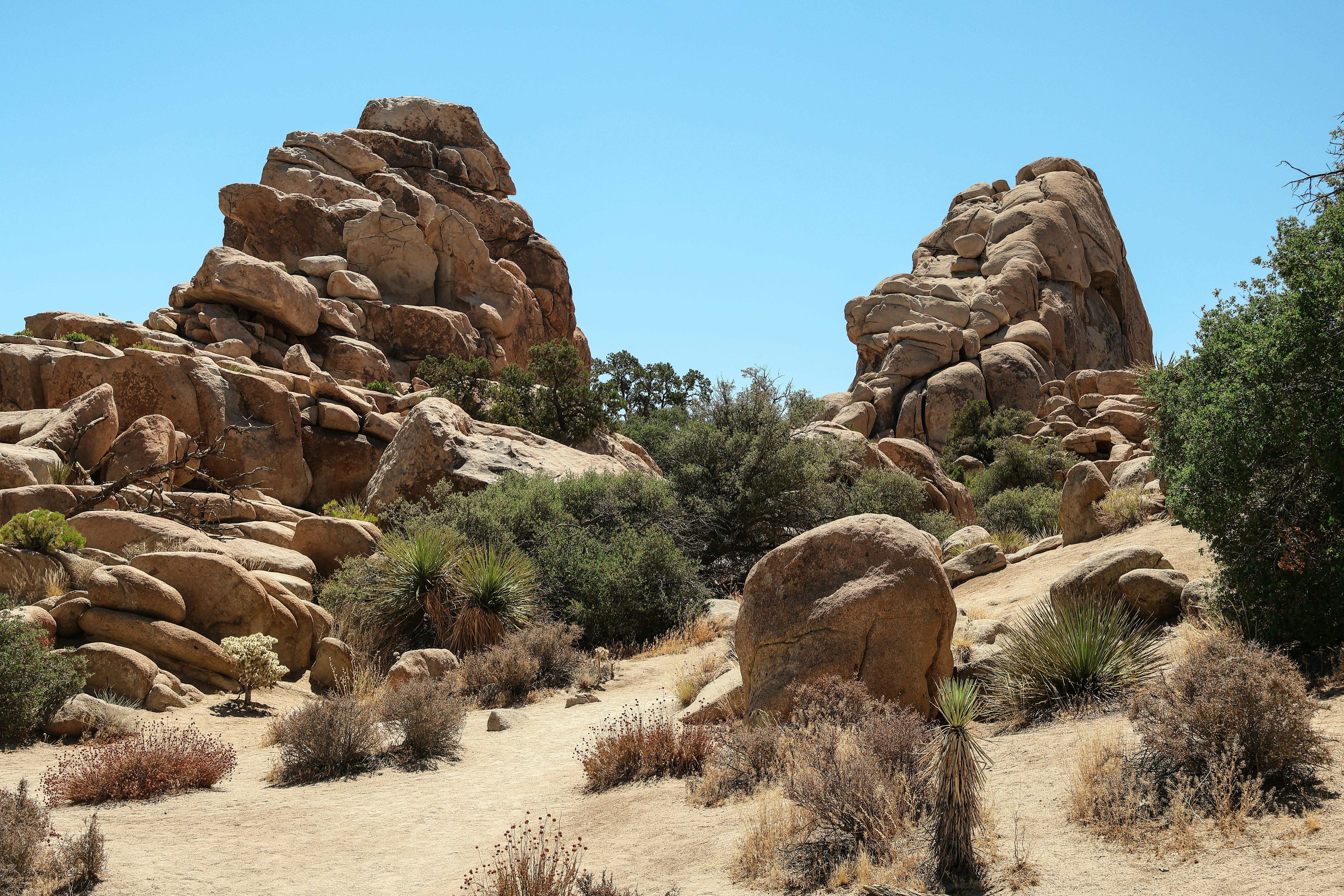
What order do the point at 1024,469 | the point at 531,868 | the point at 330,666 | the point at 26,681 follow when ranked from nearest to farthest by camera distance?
1. the point at 531,868
2. the point at 26,681
3. the point at 330,666
4. the point at 1024,469

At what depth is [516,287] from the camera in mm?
47062

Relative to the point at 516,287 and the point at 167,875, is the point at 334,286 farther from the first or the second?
the point at 167,875

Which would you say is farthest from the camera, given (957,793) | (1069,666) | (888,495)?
(888,495)

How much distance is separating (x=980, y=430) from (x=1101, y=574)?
110 ft

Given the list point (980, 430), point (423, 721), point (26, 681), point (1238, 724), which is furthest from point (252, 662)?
point (980, 430)

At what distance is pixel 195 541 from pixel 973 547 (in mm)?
14485

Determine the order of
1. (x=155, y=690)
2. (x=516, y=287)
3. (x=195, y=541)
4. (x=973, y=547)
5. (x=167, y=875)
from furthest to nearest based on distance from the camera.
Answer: (x=516, y=287)
(x=973, y=547)
(x=195, y=541)
(x=155, y=690)
(x=167, y=875)

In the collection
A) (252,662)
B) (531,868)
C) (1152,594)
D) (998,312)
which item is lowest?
(531,868)

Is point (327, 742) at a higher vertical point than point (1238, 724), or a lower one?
higher

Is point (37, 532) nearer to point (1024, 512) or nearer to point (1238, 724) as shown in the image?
point (1238, 724)

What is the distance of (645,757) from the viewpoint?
868cm

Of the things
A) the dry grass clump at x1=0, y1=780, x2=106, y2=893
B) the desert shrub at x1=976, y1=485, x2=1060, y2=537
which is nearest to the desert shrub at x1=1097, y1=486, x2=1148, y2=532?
the desert shrub at x1=976, y1=485, x2=1060, y2=537

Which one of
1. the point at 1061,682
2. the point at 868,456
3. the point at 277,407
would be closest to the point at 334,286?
the point at 277,407

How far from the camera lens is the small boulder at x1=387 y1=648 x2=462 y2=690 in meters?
11.8
